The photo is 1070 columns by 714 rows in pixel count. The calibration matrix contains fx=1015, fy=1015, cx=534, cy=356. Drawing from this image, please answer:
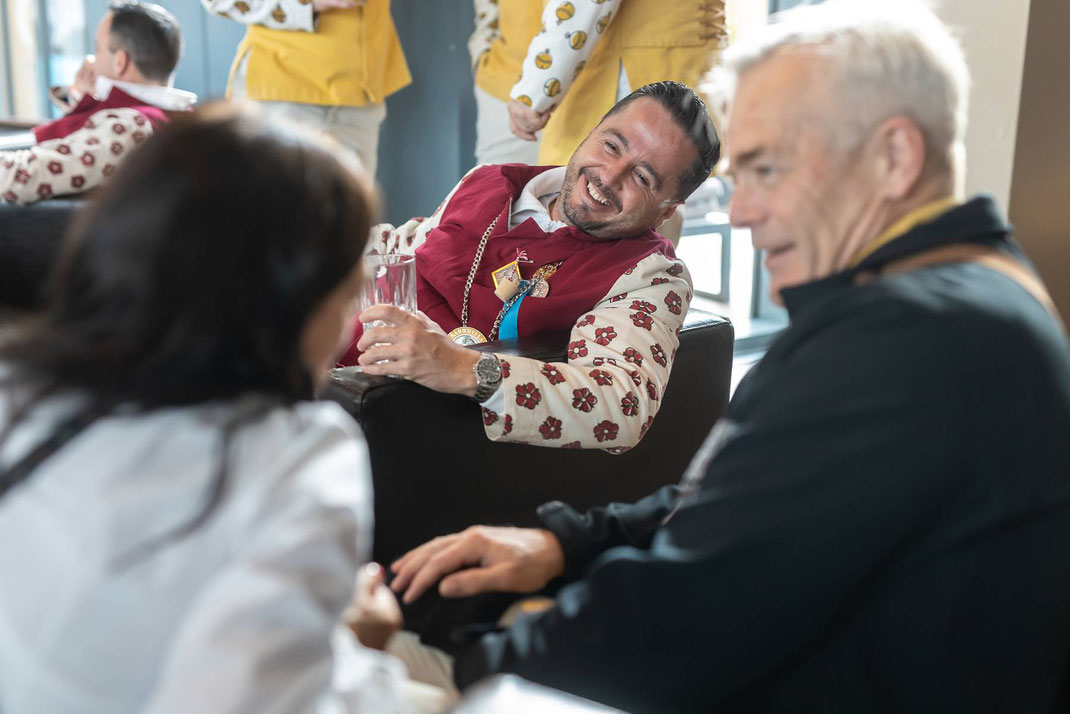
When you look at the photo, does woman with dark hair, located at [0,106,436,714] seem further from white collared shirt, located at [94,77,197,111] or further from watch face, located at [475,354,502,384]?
white collared shirt, located at [94,77,197,111]

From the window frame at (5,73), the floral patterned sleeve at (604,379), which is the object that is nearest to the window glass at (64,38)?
the window frame at (5,73)

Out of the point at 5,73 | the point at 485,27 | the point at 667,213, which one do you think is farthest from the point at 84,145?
the point at 5,73

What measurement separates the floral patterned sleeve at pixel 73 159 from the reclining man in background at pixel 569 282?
3.52 ft

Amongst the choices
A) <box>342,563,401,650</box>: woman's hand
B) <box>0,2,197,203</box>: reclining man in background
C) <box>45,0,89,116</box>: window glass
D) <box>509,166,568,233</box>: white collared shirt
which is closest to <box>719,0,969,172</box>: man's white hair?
<box>342,563,401,650</box>: woman's hand

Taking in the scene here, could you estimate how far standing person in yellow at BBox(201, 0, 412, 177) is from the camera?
3.18 m

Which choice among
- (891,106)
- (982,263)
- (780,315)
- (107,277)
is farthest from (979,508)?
(780,315)

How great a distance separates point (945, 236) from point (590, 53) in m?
1.80

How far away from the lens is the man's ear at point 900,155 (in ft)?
3.29

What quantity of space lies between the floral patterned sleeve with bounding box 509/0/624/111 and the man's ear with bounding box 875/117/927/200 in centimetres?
167

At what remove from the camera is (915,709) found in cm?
95

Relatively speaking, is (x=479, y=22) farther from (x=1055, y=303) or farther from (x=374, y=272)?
(x=1055, y=303)

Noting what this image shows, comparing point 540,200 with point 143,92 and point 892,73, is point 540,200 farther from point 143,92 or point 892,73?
point 143,92

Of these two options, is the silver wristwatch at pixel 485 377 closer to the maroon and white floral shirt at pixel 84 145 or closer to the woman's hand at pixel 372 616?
the woman's hand at pixel 372 616

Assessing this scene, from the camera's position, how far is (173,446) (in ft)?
2.43
